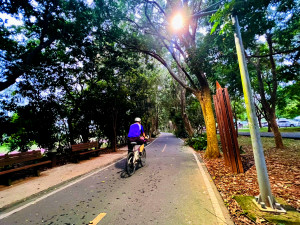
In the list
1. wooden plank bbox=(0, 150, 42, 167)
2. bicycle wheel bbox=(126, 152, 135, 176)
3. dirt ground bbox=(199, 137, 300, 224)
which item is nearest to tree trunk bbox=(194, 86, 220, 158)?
dirt ground bbox=(199, 137, 300, 224)

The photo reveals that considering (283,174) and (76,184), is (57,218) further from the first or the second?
(283,174)

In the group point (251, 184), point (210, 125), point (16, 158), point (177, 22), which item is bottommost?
point (251, 184)

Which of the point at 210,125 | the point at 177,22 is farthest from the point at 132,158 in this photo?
the point at 177,22

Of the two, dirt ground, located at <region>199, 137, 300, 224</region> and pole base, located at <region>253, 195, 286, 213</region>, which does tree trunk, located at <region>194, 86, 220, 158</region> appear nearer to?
dirt ground, located at <region>199, 137, 300, 224</region>

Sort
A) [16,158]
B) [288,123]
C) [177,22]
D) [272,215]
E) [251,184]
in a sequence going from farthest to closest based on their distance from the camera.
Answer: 1. [288,123]
2. [177,22]
3. [16,158]
4. [251,184]
5. [272,215]

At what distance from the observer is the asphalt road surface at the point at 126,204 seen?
3.02m

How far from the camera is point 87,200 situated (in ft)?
12.9

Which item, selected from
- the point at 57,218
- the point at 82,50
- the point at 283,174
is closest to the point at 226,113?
the point at 283,174

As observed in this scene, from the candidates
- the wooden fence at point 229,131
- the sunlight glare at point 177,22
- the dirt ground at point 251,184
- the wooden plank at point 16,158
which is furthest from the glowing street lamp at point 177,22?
the wooden plank at point 16,158

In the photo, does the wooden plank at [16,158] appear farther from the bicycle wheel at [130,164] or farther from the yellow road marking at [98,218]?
the yellow road marking at [98,218]

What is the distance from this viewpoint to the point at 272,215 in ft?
9.25

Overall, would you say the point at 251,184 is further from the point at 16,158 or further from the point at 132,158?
the point at 16,158

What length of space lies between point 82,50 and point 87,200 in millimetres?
8888

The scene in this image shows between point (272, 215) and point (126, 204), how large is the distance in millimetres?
2935
